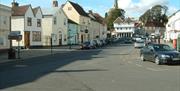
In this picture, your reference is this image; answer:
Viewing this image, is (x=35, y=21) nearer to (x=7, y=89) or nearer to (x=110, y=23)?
(x=7, y=89)

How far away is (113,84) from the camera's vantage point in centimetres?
1648

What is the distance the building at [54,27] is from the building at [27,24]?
441 centimetres

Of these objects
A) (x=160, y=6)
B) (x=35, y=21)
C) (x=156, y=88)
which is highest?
(x=160, y=6)

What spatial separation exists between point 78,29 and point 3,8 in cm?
4450

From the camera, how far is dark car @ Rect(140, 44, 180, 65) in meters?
28.9

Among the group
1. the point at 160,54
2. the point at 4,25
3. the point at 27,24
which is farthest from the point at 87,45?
the point at 160,54

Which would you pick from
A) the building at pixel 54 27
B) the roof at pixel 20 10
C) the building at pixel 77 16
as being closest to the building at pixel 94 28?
the building at pixel 77 16

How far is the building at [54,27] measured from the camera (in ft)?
256

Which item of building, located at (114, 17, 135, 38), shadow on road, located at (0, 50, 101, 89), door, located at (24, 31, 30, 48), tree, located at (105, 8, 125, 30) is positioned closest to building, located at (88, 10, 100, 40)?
door, located at (24, 31, 30, 48)

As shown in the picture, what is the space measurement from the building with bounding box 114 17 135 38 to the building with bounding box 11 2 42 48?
110297 millimetres

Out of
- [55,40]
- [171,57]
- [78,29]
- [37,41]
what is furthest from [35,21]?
[171,57]

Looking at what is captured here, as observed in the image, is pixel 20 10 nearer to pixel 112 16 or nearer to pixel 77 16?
pixel 77 16

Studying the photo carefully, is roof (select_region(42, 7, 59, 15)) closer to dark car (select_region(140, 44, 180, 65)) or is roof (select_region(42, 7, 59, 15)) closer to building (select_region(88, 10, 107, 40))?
building (select_region(88, 10, 107, 40))

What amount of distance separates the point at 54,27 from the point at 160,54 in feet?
169
